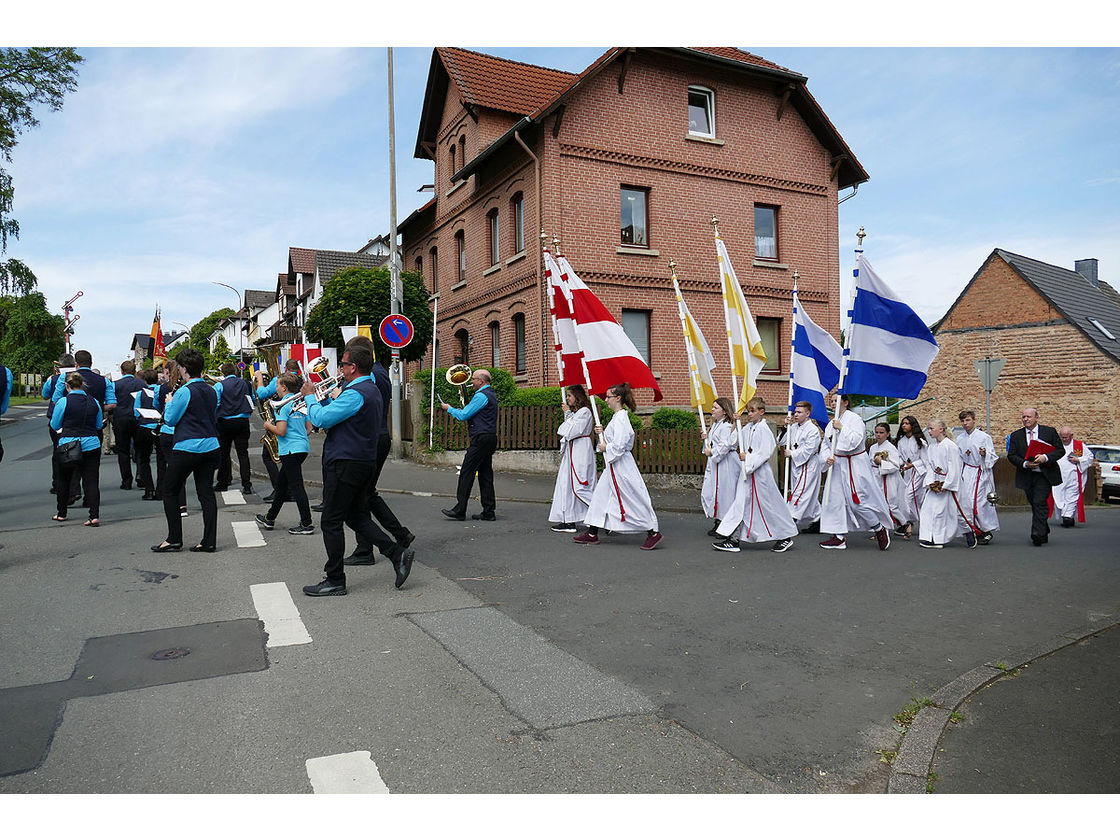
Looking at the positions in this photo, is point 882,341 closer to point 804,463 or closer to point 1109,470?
point 804,463

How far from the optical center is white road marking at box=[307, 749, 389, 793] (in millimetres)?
3232

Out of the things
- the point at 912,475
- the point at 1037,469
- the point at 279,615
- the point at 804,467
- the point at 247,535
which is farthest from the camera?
the point at 912,475

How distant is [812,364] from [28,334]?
84087 mm

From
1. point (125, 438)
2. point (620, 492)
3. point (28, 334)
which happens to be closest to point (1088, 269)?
point (620, 492)

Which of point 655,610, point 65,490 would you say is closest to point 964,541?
point 655,610

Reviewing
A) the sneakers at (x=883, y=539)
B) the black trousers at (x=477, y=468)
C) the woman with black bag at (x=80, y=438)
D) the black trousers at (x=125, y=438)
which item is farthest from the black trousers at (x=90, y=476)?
the sneakers at (x=883, y=539)

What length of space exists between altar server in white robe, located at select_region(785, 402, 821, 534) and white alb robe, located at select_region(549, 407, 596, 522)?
9.34 ft

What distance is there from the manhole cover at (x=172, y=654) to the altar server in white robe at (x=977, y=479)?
971cm

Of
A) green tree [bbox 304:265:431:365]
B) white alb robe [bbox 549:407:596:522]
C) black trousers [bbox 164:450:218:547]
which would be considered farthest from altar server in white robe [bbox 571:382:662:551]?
green tree [bbox 304:265:431:365]

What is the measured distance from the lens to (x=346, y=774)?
3344mm

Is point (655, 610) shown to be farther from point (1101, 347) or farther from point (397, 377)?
point (1101, 347)

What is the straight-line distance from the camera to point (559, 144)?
20312mm

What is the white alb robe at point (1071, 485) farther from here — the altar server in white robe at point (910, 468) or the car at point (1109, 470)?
the car at point (1109, 470)

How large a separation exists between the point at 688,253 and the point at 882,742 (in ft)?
63.0
